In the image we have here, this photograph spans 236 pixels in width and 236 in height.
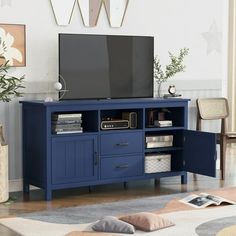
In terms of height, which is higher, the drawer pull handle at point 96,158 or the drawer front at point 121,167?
the drawer pull handle at point 96,158

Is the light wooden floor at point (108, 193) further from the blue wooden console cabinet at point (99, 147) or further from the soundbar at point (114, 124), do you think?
the soundbar at point (114, 124)

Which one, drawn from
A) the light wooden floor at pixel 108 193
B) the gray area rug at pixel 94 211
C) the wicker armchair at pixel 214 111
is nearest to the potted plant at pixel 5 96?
the light wooden floor at pixel 108 193

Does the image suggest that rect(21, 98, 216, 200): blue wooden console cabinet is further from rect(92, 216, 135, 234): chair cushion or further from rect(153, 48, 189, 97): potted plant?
rect(92, 216, 135, 234): chair cushion

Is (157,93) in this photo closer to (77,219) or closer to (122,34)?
(122,34)

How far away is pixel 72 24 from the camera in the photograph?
19.1ft

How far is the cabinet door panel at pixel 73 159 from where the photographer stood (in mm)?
5298

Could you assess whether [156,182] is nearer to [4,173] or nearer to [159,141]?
[159,141]

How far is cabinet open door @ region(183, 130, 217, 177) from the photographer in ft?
18.5

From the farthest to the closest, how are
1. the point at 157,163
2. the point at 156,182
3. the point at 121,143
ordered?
the point at 156,182 < the point at 157,163 < the point at 121,143

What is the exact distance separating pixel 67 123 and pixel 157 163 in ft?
3.36

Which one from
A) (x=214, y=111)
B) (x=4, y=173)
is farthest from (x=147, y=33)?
(x=4, y=173)

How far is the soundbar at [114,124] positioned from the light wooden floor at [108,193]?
0.59 meters

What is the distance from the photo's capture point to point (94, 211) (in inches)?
169

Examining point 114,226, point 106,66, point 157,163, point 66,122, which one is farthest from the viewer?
point 157,163
